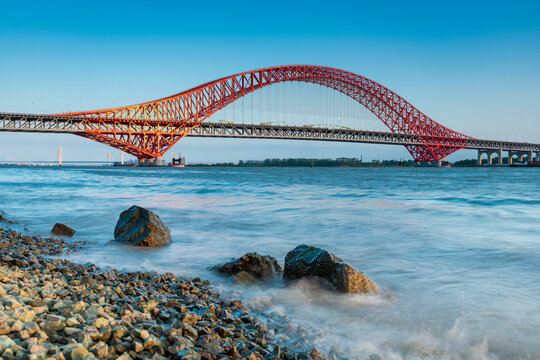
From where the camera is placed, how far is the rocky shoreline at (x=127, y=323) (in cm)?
180

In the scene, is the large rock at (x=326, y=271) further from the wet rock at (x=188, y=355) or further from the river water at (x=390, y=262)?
the wet rock at (x=188, y=355)

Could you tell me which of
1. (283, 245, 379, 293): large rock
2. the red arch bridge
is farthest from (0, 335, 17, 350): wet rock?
the red arch bridge

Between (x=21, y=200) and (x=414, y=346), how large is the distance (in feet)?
47.4

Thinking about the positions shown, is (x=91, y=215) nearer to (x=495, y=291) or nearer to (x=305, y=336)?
(x=305, y=336)

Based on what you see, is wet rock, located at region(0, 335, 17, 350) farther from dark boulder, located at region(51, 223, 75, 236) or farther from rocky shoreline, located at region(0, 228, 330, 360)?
dark boulder, located at region(51, 223, 75, 236)

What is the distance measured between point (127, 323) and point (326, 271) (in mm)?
2114

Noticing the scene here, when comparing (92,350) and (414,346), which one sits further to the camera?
(414,346)

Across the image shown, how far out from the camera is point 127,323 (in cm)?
214

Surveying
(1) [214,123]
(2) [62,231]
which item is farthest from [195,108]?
→ (2) [62,231]

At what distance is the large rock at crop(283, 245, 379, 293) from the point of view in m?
3.47

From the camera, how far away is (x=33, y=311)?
211cm

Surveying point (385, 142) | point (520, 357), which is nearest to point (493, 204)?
point (520, 357)

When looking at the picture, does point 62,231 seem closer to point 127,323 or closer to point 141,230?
point 141,230

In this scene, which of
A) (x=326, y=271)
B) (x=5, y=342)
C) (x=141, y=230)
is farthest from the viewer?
(x=141, y=230)
